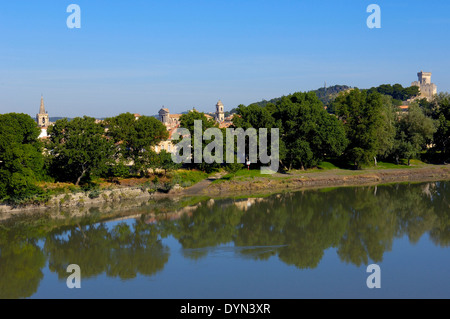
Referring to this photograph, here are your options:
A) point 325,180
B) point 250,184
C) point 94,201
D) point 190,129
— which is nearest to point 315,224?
point 250,184

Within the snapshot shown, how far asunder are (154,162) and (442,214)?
17315 mm

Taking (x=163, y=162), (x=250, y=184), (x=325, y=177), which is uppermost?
(x=163, y=162)

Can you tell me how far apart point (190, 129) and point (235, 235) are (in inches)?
631

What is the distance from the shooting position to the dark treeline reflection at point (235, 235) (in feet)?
57.6

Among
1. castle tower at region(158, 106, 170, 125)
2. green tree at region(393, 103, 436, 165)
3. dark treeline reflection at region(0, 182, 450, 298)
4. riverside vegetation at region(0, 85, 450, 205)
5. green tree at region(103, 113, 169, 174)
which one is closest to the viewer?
dark treeline reflection at region(0, 182, 450, 298)

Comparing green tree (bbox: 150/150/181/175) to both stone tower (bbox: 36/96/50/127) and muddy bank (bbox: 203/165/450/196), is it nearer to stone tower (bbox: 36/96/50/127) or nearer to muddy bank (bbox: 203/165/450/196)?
muddy bank (bbox: 203/165/450/196)

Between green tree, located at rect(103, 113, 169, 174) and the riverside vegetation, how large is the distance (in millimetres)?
67

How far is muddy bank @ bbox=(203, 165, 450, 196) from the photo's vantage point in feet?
108

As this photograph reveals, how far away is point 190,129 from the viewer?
36.0m

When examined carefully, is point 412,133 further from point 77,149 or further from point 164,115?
point 164,115

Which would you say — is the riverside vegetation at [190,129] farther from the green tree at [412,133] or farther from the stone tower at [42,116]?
the stone tower at [42,116]

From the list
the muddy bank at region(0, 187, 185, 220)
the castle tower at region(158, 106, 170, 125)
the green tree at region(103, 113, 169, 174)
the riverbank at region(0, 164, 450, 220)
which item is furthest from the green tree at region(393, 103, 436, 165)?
the castle tower at region(158, 106, 170, 125)

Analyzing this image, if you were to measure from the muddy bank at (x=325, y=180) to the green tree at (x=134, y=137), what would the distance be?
4691 millimetres

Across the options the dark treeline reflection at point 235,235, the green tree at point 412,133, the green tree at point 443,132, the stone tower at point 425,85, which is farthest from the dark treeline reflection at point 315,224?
the stone tower at point 425,85
